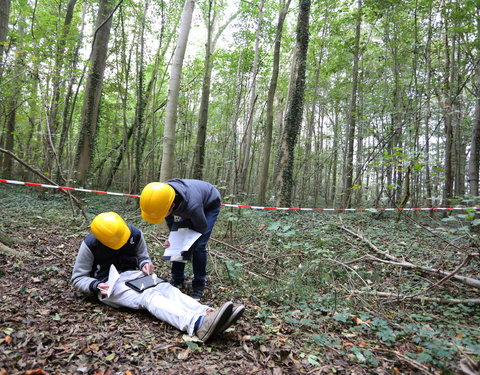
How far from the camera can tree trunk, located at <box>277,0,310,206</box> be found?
24.6 feet

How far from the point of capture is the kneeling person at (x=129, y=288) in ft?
7.56

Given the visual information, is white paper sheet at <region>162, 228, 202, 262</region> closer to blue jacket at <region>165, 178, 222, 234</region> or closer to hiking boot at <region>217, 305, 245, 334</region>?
blue jacket at <region>165, 178, 222, 234</region>

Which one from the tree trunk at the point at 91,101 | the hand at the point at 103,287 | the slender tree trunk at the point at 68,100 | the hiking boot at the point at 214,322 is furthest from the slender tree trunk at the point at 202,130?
the hiking boot at the point at 214,322

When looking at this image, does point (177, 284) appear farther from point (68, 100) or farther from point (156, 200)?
point (68, 100)

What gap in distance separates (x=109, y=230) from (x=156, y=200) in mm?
536

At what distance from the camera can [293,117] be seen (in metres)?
7.50

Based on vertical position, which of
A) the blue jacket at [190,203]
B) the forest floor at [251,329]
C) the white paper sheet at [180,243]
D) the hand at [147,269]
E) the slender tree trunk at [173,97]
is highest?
the slender tree trunk at [173,97]

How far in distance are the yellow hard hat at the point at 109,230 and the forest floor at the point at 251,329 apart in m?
0.64

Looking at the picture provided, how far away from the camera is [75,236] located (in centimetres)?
482

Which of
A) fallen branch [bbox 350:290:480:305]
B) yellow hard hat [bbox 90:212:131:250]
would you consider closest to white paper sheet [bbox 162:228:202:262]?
yellow hard hat [bbox 90:212:131:250]

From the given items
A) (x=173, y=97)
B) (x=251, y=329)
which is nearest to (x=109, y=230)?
(x=251, y=329)

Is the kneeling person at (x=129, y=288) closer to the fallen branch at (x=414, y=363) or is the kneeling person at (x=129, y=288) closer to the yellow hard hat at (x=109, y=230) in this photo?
the yellow hard hat at (x=109, y=230)

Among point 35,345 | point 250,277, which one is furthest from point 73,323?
point 250,277

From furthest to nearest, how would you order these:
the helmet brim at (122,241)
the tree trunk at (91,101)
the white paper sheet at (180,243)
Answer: the tree trunk at (91,101) < the white paper sheet at (180,243) < the helmet brim at (122,241)
